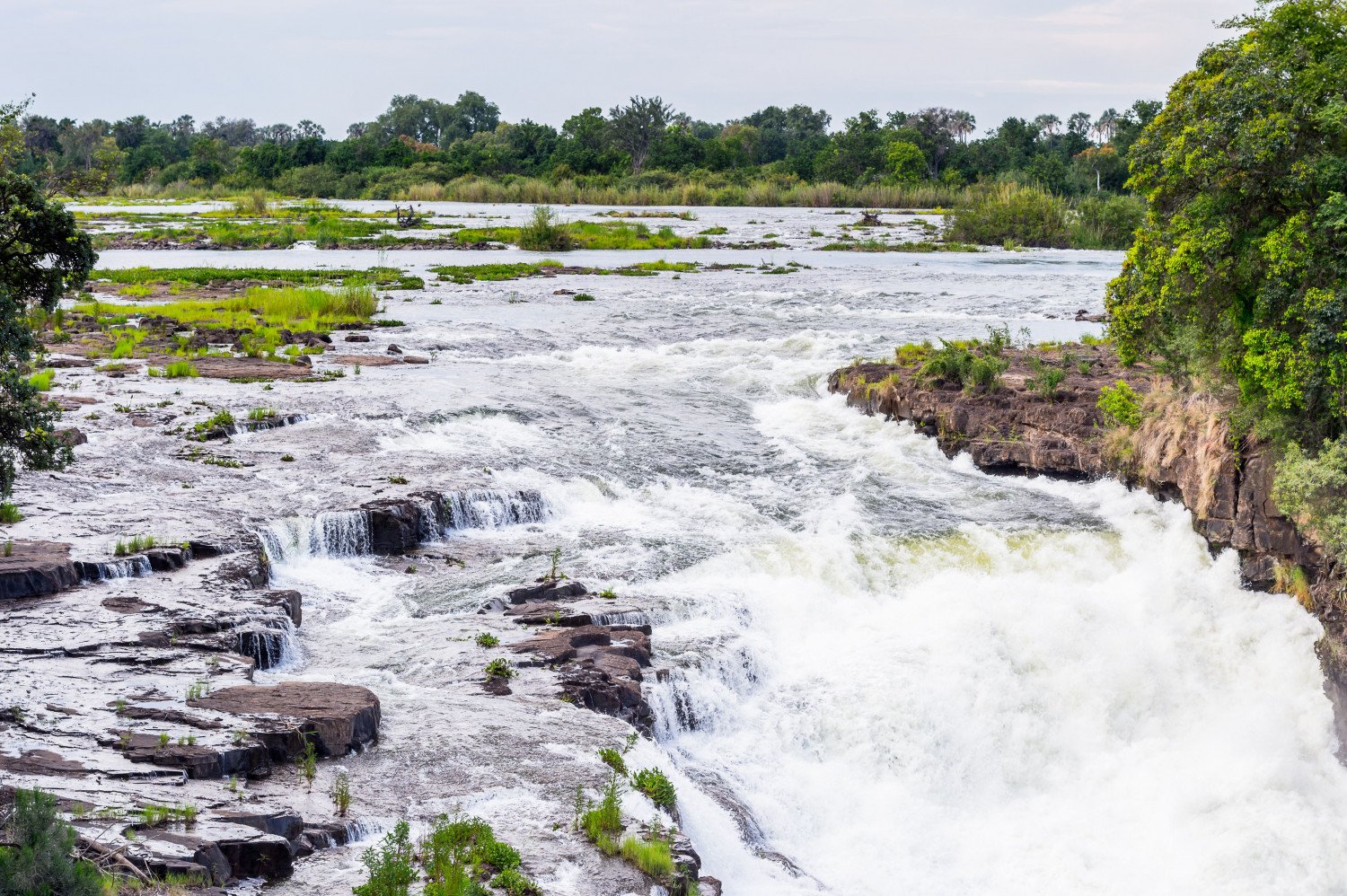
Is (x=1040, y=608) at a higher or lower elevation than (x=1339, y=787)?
higher

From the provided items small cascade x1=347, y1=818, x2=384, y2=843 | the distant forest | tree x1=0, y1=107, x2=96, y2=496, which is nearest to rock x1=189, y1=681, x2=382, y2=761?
small cascade x1=347, y1=818, x2=384, y2=843

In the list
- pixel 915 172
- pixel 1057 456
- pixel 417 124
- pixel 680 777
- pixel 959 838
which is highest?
pixel 417 124

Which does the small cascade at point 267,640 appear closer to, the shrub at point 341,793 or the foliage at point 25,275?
the shrub at point 341,793

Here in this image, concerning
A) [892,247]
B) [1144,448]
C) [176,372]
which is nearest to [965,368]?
[1144,448]

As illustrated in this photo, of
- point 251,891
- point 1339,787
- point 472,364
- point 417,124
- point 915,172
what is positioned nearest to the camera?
point 251,891

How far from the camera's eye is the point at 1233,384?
16.5 m

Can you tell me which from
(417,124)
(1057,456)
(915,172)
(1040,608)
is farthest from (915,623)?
(417,124)

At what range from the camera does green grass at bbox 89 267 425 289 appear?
43.2m

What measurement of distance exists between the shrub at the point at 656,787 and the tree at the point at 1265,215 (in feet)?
30.6

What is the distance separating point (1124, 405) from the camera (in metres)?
20.2

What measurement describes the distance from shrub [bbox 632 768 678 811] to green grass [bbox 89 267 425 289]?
111 feet

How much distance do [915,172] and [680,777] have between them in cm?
9781

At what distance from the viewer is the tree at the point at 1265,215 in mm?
14484

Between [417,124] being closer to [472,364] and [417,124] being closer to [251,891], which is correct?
[472,364]
